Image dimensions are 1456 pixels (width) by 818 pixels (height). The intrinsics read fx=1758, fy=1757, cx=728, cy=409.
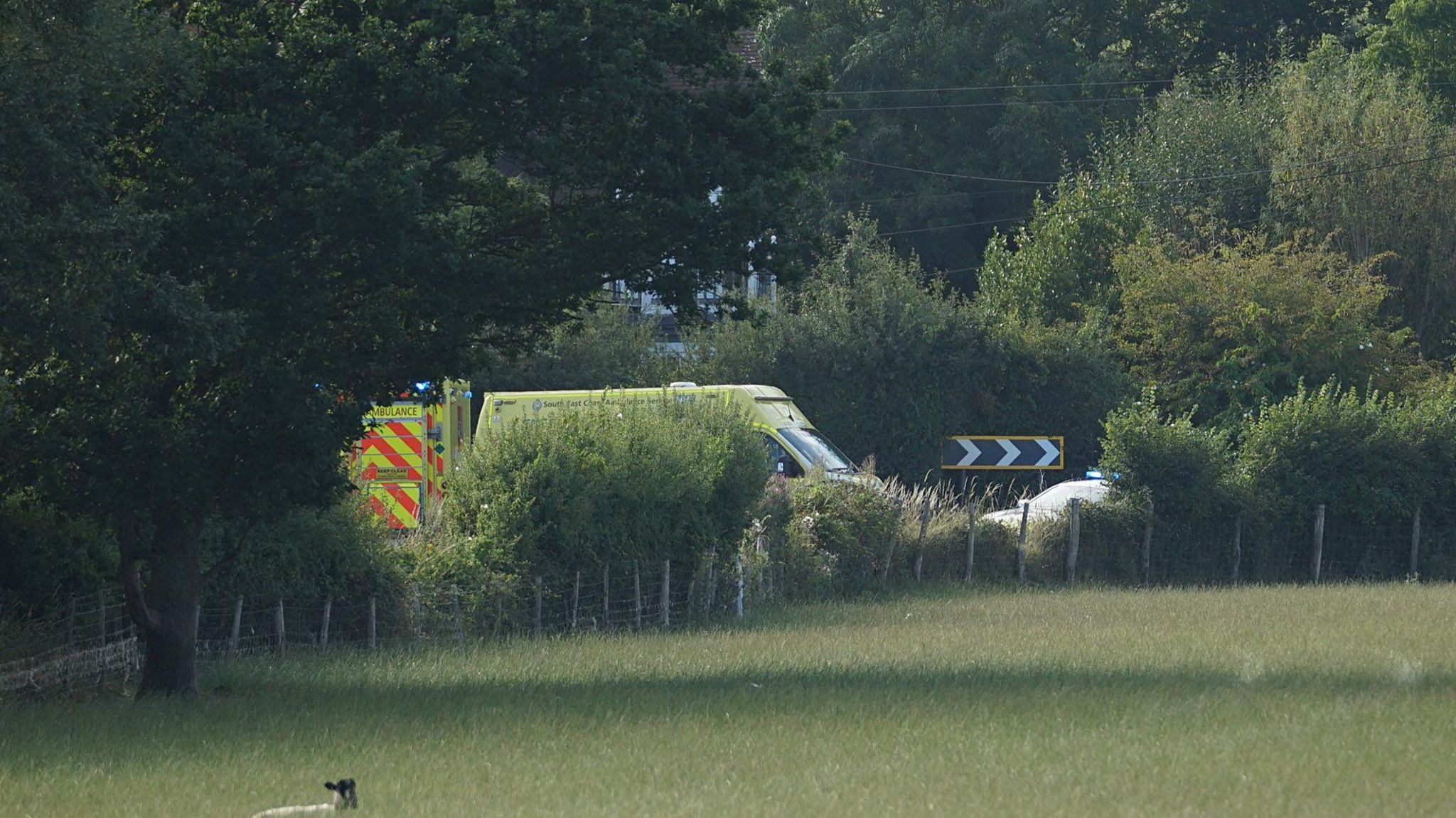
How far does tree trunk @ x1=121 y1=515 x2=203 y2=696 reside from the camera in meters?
15.4

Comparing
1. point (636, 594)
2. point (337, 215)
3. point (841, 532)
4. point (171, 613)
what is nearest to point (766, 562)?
point (841, 532)

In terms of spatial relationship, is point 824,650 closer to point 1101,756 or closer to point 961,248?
point 1101,756

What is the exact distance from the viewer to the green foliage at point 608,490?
21391 millimetres

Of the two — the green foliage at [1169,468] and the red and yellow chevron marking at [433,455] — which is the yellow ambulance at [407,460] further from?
the green foliage at [1169,468]

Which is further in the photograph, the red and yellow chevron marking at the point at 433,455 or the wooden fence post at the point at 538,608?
the red and yellow chevron marking at the point at 433,455

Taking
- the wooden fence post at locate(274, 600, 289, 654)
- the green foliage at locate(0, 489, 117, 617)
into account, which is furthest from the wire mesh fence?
the wooden fence post at locate(274, 600, 289, 654)

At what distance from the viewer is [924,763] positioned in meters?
10.8

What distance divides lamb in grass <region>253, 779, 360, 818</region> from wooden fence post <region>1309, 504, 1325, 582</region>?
81.0 ft

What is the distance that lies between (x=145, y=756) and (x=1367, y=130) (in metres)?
35.4

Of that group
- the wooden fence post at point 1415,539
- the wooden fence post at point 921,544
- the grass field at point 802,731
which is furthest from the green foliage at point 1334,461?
the grass field at point 802,731

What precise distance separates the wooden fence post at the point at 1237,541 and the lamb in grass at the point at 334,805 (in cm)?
2385

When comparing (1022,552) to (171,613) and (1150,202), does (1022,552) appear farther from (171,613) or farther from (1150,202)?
(1150,202)

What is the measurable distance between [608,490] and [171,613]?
760 centimetres

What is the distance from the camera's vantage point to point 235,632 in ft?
60.8
